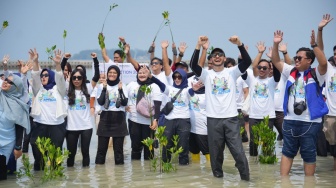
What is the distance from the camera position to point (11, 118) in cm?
941

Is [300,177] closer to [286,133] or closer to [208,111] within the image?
[286,133]

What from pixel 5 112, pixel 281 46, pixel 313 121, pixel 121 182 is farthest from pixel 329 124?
pixel 5 112

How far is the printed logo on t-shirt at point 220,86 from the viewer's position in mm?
8922

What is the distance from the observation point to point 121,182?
30.1 ft

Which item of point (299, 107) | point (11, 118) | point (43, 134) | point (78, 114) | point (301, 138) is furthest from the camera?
point (78, 114)

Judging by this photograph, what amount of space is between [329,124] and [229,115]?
189 cm

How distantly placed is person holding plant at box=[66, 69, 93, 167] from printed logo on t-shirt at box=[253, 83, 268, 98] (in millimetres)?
3448

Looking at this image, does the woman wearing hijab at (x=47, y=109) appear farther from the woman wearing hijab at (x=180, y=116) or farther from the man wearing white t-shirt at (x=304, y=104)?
the man wearing white t-shirt at (x=304, y=104)

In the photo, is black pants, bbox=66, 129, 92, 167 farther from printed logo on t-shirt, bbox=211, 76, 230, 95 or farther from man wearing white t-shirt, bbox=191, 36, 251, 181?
printed logo on t-shirt, bbox=211, 76, 230, 95

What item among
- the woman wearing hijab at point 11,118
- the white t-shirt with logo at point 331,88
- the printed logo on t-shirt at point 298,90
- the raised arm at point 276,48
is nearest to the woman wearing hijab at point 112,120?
the woman wearing hijab at point 11,118

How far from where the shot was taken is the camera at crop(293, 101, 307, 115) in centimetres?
863

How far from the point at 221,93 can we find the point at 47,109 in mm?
3340

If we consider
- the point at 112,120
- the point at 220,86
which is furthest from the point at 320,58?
the point at 112,120

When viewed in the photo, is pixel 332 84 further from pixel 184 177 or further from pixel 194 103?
pixel 184 177
